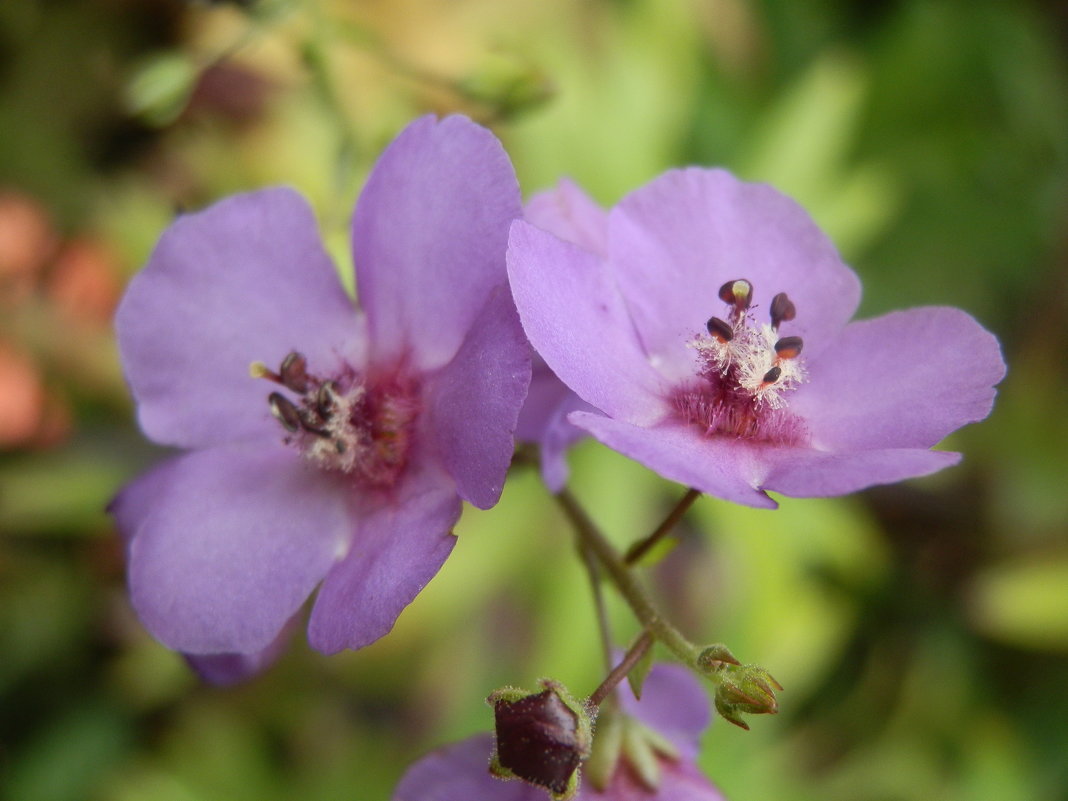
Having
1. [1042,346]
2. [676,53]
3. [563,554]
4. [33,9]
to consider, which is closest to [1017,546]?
[1042,346]

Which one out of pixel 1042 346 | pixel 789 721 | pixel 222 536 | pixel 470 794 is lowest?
pixel 789 721

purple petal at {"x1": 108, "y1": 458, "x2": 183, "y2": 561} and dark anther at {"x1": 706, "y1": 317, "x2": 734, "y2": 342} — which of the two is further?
purple petal at {"x1": 108, "y1": 458, "x2": 183, "y2": 561}

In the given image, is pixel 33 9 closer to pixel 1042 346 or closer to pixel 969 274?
pixel 969 274

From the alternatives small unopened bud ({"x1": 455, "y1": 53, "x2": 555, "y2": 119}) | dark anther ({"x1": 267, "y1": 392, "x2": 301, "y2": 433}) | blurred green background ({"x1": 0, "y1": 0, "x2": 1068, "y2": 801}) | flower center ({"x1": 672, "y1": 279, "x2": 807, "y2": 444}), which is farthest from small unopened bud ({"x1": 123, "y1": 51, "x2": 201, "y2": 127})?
flower center ({"x1": 672, "y1": 279, "x2": 807, "y2": 444})

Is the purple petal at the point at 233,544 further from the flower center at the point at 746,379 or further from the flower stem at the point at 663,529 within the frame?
the flower center at the point at 746,379

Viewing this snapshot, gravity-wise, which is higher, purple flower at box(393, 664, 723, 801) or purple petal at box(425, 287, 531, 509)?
purple petal at box(425, 287, 531, 509)

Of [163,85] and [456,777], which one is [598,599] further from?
[163,85]

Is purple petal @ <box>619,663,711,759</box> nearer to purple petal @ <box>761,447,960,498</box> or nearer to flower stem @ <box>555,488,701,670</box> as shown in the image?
flower stem @ <box>555,488,701,670</box>
